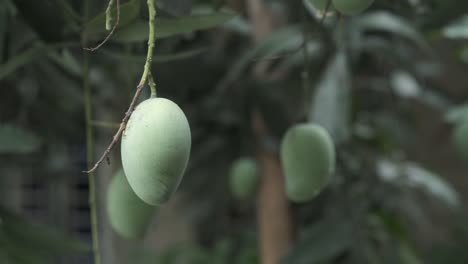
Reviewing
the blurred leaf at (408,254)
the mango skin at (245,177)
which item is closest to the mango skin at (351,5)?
the mango skin at (245,177)

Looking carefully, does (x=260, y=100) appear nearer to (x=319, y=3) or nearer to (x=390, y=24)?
(x=390, y=24)

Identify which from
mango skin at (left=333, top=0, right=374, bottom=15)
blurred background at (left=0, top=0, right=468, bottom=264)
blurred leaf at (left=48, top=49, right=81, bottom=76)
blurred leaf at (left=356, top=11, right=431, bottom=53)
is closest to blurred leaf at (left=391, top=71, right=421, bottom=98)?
blurred background at (left=0, top=0, right=468, bottom=264)

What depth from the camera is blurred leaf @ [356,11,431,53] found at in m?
0.70

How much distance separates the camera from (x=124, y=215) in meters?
0.42

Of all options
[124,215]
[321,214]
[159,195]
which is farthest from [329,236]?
[159,195]

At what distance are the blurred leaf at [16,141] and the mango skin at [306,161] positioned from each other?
218mm

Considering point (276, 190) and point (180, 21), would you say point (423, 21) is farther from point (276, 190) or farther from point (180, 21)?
point (180, 21)

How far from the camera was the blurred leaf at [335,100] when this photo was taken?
2.11 ft

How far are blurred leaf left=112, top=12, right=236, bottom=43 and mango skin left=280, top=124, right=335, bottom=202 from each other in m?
0.10

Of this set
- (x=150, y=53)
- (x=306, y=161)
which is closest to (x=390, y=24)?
(x=306, y=161)

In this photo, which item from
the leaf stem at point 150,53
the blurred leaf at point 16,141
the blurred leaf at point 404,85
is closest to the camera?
the leaf stem at point 150,53

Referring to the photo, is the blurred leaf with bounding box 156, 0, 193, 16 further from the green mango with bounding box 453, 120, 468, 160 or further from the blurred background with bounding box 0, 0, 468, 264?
the green mango with bounding box 453, 120, 468, 160

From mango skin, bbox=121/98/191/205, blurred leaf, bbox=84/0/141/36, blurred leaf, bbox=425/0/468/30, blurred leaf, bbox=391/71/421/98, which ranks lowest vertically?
blurred leaf, bbox=391/71/421/98

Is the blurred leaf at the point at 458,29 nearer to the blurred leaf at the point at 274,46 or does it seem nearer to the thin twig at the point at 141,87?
the blurred leaf at the point at 274,46
